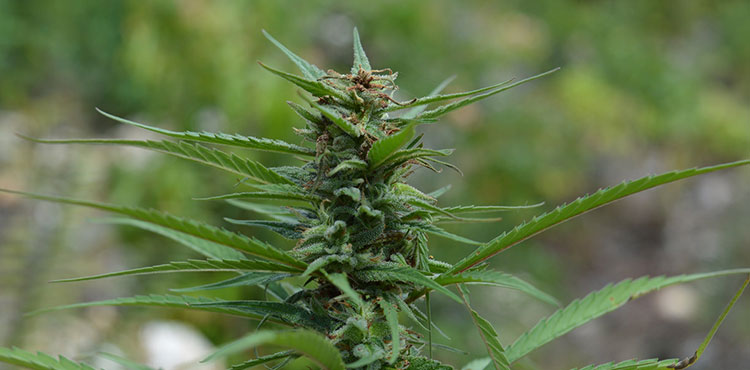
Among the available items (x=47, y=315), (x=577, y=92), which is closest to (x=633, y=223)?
(x=577, y=92)

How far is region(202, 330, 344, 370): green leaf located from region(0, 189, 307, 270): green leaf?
0.21ft

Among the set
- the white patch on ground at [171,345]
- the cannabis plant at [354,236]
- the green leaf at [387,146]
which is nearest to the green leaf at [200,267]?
the cannabis plant at [354,236]

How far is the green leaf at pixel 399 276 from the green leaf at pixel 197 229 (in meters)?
0.05

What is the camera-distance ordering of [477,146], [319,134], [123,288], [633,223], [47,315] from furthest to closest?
[633,223], [477,146], [123,288], [47,315], [319,134]

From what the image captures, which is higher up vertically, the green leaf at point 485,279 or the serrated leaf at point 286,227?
the serrated leaf at point 286,227

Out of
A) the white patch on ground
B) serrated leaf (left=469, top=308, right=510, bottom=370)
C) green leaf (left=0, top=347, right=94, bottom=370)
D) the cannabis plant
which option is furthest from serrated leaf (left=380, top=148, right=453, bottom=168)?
the white patch on ground

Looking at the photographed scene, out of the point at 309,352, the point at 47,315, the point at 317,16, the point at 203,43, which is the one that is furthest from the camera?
the point at 317,16

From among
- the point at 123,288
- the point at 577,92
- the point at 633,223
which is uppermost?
the point at 577,92

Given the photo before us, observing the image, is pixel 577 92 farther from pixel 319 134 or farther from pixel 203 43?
pixel 319 134

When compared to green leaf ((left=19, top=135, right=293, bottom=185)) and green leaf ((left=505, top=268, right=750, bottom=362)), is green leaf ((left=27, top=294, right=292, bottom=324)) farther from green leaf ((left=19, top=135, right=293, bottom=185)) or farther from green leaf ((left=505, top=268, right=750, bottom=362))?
green leaf ((left=505, top=268, right=750, bottom=362))

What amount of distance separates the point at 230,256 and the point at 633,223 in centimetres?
498

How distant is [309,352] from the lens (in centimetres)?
36

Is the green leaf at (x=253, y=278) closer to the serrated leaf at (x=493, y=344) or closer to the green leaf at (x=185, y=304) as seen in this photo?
the green leaf at (x=185, y=304)

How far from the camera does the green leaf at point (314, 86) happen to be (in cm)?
42
